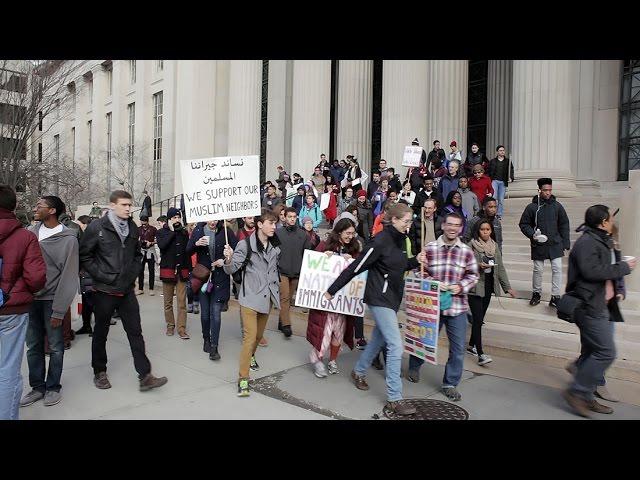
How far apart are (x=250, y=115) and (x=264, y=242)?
20.1 meters

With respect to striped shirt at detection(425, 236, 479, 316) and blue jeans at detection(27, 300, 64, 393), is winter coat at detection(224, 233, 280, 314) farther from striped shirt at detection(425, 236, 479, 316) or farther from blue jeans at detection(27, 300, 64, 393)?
blue jeans at detection(27, 300, 64, 393)

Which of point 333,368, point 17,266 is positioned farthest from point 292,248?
point 17,266

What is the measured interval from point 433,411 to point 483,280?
1.95 meters

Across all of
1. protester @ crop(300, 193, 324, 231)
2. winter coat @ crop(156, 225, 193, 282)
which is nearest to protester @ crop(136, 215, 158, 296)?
protester @ crop(300, 193, 324, 231)

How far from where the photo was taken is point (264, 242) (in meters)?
5.54

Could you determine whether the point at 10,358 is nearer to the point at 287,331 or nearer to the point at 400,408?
the point at 400,408

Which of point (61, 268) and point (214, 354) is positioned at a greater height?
point (61, 268)

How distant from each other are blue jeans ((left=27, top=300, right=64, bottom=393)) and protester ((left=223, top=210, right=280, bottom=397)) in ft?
6.04

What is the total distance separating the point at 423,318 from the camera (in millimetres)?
5238

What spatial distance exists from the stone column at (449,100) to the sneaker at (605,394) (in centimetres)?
1296

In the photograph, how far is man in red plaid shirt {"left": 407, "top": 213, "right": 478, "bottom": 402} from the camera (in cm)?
514

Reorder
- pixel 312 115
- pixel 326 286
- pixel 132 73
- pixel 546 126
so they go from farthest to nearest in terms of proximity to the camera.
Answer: pixel 132 73 < pixel 312 115 < pixel 546 126 < pixel 326 286

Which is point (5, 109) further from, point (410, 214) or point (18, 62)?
point (410, 214)

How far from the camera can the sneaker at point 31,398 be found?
4964 millimetres
